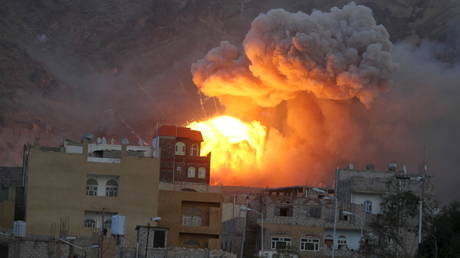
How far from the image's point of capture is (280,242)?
62.2m

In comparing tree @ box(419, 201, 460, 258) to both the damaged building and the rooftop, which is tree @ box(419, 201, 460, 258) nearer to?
the damaged building

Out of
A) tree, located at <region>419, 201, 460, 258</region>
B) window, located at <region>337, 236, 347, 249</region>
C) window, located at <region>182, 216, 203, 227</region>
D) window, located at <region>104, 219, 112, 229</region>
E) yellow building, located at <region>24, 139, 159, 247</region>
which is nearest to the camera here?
tree, located at <region>419, 201, 460, 258</region>

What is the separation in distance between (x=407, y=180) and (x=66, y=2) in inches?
3616

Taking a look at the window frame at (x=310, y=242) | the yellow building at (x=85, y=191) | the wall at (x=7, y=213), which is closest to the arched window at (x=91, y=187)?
the yellow building at (x=85, y=191)

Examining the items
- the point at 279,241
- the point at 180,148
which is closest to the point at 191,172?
the point at 180,148

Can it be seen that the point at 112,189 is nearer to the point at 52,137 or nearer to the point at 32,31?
the point at 52,137

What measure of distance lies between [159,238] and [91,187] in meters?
5.10

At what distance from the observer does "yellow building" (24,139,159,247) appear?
6106 centimetres

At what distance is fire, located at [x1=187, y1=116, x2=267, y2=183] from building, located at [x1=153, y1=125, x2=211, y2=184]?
28.6 ft

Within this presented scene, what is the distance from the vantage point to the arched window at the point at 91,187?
63.0m

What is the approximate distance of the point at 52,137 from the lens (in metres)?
121

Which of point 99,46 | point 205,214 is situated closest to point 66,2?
point 99,46

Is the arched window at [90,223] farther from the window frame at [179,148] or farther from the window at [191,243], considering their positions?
the window frame at [179,148]

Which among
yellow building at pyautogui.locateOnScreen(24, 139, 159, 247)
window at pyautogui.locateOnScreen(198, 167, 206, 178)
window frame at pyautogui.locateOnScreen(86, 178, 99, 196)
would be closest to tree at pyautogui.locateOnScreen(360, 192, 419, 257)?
yellow building at pyautogui.locateOnScreen(24, 139, 159, 247)
